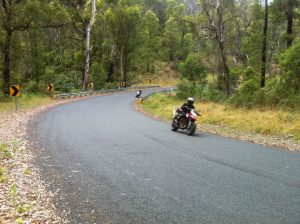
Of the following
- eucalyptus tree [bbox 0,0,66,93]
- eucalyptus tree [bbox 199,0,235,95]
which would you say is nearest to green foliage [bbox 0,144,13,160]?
eucalyptus tree [bbox 199,0,235,95]

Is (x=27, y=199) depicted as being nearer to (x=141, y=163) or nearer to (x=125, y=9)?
(x=141, y=163)

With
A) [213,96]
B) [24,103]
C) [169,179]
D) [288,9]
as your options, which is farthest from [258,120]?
[24,103]

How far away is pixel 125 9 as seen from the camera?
55031mm

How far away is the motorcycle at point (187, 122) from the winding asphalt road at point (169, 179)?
39.1 inches

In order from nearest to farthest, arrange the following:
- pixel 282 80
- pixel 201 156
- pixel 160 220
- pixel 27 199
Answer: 1. pixel 160 220
2. pixel 27 199
3. pixel 201 156
4. pixel 282 80

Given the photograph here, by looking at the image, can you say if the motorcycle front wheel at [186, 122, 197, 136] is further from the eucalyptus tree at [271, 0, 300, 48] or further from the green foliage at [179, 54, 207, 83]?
the green foliage at [179, 54, 207, 83]

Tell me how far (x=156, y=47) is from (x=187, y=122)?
63977 millimetres

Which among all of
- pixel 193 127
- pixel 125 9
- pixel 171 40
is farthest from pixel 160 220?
pixel 171 40

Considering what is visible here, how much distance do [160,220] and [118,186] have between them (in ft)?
7.13

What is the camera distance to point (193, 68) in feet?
150

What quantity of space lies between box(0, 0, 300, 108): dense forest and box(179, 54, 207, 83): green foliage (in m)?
0.12

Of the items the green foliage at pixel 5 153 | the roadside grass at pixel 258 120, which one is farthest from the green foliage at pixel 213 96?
the green foliage at pixel 5 153

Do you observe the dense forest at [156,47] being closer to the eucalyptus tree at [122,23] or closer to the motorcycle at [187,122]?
the eucalyptus tree at [122,23]

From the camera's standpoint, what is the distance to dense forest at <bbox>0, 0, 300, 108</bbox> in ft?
97.3
